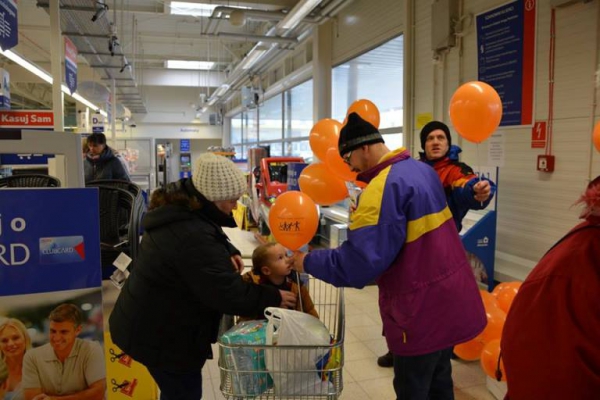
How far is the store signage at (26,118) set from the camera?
8148 mm

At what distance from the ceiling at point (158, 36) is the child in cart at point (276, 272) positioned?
181 inches

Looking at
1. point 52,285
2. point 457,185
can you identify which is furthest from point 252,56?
point 52,285

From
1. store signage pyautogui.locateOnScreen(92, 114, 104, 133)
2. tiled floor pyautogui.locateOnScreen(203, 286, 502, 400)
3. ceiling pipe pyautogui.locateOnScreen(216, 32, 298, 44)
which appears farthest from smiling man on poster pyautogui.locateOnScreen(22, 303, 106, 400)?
store signage pyautogui.locateOnScreen(92, 114, 104, 133)

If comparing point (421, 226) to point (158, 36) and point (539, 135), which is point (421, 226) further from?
point (158, 36)

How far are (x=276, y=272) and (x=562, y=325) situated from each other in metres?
1.37

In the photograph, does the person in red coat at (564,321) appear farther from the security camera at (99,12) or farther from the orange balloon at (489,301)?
the security camera at (99,12)

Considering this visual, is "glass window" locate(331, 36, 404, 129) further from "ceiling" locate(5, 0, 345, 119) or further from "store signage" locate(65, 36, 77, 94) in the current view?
"store signage" locate(65, 36, 77, 94)

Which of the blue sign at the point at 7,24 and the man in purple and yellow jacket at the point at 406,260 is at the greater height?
the blue sign at the point at 7,24

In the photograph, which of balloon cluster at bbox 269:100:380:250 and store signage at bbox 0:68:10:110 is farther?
store signage at bbox 0:68:10:110

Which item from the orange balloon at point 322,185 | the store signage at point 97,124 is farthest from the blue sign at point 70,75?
the store signage at point 97,124

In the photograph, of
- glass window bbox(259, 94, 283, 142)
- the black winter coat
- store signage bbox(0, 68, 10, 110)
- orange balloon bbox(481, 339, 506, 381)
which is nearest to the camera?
the black winter coat

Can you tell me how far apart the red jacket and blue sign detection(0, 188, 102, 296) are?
54.6 inches

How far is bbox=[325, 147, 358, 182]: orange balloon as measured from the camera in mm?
2963

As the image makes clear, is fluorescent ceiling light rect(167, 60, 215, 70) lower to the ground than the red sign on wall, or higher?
higher
